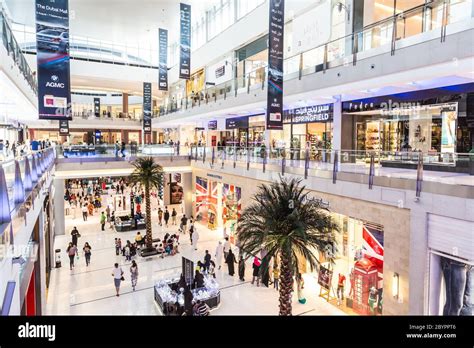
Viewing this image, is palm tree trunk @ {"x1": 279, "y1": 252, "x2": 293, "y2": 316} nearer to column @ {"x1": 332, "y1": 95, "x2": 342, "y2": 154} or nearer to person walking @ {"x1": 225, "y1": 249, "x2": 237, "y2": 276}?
person walking @ {"x1": 225, "y1": 249, "x2": 237, "y2": 276}

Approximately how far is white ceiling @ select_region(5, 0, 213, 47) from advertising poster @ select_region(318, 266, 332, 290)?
22.7 metres

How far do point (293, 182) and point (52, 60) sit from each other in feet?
26.9

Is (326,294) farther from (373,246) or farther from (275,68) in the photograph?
(275,68)

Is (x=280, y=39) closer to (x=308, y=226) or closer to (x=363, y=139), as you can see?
(x=363, y=139)

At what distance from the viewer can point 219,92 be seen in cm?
2162

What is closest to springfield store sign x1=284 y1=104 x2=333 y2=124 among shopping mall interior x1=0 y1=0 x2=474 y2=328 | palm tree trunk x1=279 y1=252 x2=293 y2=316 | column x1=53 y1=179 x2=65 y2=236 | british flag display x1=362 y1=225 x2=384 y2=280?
shopping mall interior x1=0 y1=0 x2=474 y2=328

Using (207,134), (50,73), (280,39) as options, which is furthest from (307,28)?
(207,134)

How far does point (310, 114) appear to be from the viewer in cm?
1778

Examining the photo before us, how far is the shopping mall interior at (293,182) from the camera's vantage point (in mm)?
7875

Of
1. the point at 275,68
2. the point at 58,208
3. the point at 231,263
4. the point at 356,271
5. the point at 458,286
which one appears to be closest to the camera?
the point at 458,286

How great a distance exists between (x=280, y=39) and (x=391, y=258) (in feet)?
31.5

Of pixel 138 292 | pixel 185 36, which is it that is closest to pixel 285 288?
pixel 138 292
